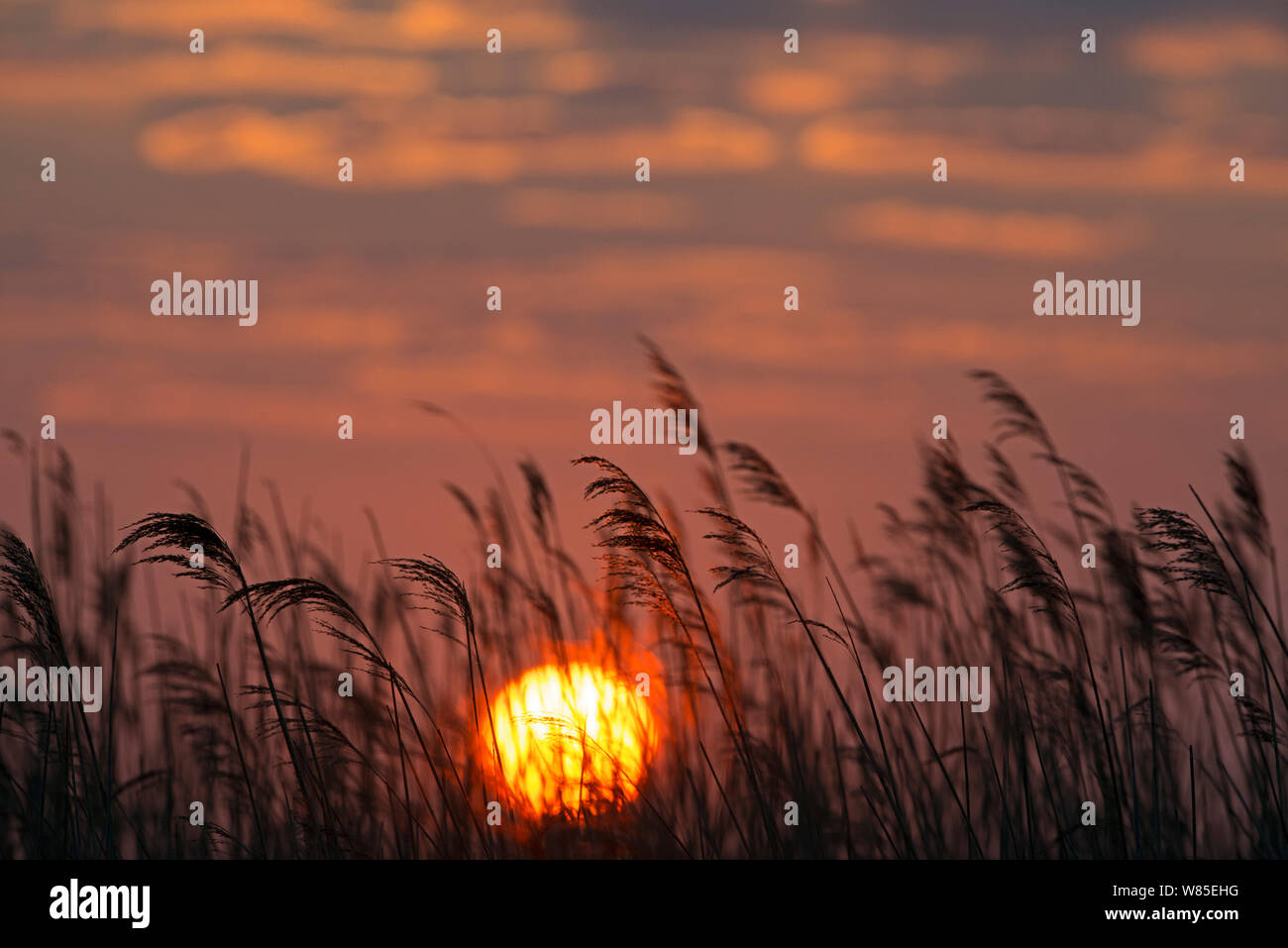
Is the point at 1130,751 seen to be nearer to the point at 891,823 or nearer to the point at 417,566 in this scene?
the point at 891,823

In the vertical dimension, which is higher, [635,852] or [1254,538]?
[1254,538]

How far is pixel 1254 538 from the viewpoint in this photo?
190 inches

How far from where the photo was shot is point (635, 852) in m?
3.90

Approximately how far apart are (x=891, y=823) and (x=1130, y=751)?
86 cm

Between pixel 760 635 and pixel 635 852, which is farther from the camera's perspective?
pixel 760 635
